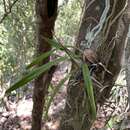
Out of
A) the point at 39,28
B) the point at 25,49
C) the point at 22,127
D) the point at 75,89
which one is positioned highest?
the point at 39,28

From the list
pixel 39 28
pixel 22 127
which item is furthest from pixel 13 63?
pixel 39 28

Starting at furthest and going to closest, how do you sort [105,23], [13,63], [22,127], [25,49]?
1. [22,127]
2. [13,63]
3. [25,49]
4. [105,23]

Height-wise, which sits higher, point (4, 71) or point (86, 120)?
point (86, 120)

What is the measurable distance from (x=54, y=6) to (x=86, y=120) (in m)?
0.37

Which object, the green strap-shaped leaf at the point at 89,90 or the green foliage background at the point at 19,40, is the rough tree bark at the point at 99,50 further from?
the green foliage background at the point at 19,40

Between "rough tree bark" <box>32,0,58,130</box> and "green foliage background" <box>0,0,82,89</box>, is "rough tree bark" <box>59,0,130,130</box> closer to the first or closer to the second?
"rough tree bark" <box>32,0,58,130</box>

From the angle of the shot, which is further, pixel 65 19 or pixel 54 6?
pixel 65 19

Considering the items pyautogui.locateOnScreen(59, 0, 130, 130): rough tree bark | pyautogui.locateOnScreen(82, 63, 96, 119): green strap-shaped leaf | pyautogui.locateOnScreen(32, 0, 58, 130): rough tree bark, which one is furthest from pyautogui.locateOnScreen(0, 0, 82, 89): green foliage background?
pyautogui.locateOnScreen(82, 63, 96, 119): green strap-shaped leaf

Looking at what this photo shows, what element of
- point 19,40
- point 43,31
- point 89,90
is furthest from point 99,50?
point 19,40

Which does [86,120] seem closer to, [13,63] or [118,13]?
[118,13]

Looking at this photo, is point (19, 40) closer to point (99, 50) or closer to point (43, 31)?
point (43, 31)

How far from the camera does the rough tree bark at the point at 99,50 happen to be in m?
0.73

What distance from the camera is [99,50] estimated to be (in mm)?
715

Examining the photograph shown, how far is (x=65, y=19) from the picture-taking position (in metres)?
3.18
